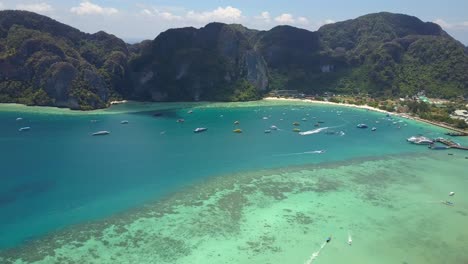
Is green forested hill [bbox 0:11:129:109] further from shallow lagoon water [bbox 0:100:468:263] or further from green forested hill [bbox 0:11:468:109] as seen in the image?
shallow lagoon water [bbox 0:100:468:263]

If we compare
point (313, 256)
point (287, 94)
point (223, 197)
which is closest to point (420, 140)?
point (223, 197)

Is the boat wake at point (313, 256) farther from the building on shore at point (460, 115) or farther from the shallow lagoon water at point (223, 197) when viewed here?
the building on shore at point (460, 115)

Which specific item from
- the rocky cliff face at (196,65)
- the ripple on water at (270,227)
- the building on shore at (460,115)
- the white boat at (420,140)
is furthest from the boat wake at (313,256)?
the rocky cliff face at (196,65)

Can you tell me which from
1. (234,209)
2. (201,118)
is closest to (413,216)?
(234,209)

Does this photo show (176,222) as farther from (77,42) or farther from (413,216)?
(77,42)

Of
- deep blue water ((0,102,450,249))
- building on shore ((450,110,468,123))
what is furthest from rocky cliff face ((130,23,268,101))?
building on shore ((450,110,468,123))

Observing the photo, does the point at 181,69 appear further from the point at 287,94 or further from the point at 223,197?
the point at 223,197
